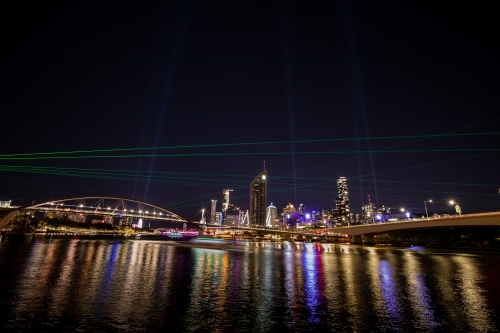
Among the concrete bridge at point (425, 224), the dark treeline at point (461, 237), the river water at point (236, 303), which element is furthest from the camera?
the dark treeline at point (461, 237)

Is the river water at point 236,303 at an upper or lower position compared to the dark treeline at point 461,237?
lower

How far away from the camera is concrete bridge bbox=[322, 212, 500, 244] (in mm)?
55778

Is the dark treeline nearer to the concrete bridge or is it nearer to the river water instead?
the concrete bridge

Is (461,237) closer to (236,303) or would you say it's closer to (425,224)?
(425,224)

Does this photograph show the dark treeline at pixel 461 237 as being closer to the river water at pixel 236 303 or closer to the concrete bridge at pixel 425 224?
the concrete bridge at pixel 425 224

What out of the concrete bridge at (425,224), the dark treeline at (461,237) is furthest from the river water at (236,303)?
the dark treeline at (461,237)

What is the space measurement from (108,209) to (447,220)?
114m

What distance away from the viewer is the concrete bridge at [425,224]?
2196 inches

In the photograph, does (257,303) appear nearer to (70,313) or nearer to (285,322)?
(285,322)

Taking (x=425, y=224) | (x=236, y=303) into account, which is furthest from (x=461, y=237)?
(x=236, y=303)

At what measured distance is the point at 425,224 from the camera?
6956cm

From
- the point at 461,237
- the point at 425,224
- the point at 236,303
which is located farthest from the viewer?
the point at 461,237

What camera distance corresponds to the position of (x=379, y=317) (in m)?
11.4

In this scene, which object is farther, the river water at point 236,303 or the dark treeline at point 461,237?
the dark treeline at point 461,237
